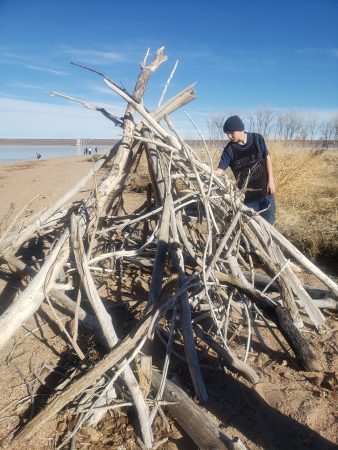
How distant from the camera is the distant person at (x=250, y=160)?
3684mm

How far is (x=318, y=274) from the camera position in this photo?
2.76m

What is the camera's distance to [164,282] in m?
2.24

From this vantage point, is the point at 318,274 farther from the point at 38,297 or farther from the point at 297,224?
the point at 297,224

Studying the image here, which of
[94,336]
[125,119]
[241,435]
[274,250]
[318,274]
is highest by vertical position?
[125,119]

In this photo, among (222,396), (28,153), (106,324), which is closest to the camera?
(106,324)

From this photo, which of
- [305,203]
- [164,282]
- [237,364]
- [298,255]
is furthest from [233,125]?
[305,203]

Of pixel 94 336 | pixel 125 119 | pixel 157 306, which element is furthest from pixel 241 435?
pixel 125 119

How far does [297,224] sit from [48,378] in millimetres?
4783

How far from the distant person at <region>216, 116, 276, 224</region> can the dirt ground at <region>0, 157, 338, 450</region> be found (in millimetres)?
1504

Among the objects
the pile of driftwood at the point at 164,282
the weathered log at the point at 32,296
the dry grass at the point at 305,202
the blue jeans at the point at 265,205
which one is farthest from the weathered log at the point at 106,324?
the dry grass at the point at 305,202

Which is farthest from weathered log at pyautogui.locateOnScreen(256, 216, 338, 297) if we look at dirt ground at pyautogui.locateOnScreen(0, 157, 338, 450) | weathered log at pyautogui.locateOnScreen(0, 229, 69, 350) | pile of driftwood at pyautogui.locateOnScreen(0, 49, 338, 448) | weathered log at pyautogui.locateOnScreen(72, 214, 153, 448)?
weathered log at pyautogui.locateOnScreen(0, 229, 69, 350)

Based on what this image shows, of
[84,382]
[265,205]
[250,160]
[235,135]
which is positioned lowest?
[84,382]

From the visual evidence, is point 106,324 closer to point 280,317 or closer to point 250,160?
point 280,317

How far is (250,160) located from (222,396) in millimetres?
2409
